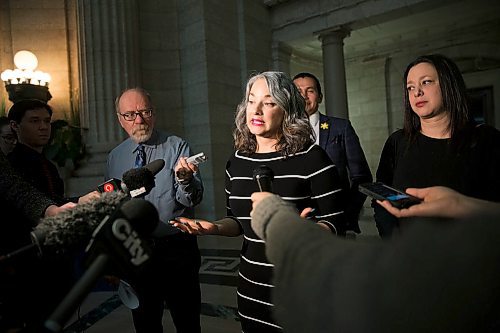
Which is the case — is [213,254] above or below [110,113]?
below

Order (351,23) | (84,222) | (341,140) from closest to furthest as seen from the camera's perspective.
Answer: (84,222) < (341,140) < (351,23)

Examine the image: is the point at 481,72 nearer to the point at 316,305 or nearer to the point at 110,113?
the point at 110,113

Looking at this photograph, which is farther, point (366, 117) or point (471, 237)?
point (366, 117)

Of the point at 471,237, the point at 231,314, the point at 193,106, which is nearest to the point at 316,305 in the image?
the point at 471,237

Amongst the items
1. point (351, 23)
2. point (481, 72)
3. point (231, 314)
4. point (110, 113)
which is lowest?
point (231, 314)

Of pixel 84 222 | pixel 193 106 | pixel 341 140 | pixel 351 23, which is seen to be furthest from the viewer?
pixel 351 23

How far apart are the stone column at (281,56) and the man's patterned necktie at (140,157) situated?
557 cm

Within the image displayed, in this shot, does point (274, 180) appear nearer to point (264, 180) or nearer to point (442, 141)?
point (264, 180)

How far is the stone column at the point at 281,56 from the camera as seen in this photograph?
24.0 feet

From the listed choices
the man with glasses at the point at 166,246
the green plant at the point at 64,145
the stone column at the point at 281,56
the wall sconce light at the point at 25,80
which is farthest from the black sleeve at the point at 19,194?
the stone column at the point at 281,56

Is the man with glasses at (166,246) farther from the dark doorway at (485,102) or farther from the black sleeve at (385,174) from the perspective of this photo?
the dark doorway at (485,102)

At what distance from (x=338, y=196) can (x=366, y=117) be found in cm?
838

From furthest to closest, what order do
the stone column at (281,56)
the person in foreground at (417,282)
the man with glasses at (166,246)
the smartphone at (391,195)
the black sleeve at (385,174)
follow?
the stone column at (281,56)
the man with glasses at (166,246)
the black sleeve at (385,174)
the smartphone at (391,195)
the person in foreground at (417,282)

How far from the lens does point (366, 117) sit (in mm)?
9273
